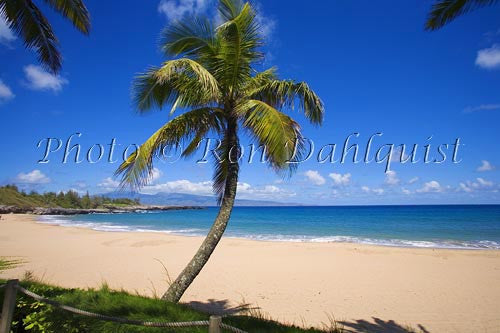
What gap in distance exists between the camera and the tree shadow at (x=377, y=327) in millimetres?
6770

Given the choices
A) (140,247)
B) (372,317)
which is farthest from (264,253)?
(372,317)

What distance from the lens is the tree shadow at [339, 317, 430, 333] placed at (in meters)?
6.77

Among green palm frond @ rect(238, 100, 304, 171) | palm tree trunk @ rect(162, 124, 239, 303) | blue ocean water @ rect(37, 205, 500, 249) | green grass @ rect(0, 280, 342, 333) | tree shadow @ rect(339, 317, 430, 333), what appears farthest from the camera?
blue ocean water @ rect(37, 205, 500, 249)

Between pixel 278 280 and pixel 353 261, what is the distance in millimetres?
5302

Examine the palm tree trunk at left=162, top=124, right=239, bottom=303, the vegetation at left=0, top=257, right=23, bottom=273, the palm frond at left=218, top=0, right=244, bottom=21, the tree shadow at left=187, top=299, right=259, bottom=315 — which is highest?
the palm frond at left=218, top=0, right=244, bottom=21

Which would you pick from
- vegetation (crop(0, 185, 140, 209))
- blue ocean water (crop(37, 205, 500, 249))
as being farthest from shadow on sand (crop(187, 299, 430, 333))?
vegetation (crop(0, 185, 140, 209))

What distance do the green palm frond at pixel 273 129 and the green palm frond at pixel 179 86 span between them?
74 cm

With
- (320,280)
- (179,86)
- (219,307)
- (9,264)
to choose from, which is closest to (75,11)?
(179,86)

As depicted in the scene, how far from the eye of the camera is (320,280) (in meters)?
11.1

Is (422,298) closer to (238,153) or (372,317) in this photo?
(372,317)

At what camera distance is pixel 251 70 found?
6.28 meters

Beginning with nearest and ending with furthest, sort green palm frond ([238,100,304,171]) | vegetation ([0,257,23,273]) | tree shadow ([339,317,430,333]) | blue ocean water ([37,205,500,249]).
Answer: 1. green palm frond ([238,100,304,171])
2. tree shadow ([339,317,430,333])
3. vegetation ([0,257,23,273])
4. blue ocean water ([37,205,500,249])

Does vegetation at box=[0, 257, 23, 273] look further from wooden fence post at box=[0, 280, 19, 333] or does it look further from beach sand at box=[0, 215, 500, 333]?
wooden fence post at box=[0, 280, 19, 333]

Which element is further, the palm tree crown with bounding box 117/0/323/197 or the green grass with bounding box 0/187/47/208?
the green grass with bounding box 0/187/47/208
